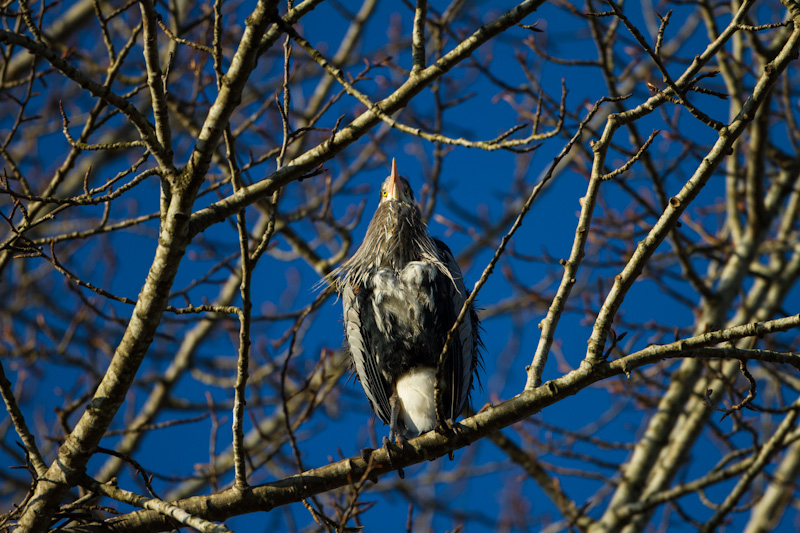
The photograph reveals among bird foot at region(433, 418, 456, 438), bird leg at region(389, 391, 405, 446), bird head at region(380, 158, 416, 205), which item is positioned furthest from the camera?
bird head at region(380, 158, 416, 205)

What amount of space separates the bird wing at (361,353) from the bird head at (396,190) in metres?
0.99

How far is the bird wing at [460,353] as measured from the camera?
12.6 ft

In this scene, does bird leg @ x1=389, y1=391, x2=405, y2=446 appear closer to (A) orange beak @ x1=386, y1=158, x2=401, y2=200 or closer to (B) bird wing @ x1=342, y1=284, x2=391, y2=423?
(B) bird wing @ x1=342, y1=284, x2=391, y2=423

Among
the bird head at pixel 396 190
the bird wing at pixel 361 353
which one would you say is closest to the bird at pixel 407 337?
the bird wing at pixel 361 353

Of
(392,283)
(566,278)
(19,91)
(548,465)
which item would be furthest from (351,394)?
(19,91)

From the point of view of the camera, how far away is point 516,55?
15.2 ft

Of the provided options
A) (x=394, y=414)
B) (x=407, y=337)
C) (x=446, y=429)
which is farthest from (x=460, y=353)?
(x=446, y=429)

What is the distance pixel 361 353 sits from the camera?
3881 millimetres

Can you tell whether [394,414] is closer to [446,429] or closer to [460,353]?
[460,353]

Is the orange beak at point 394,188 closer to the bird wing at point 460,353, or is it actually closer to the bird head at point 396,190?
the bird head at point 396,190

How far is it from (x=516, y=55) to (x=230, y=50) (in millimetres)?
3423

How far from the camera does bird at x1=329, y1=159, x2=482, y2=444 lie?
3801 millimetres

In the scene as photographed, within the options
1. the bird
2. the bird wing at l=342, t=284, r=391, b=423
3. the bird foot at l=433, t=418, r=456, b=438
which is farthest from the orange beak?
the bird foot at l=433, t=418, r=456, b=438

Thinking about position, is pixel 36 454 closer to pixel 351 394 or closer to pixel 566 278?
pixel 566 278
